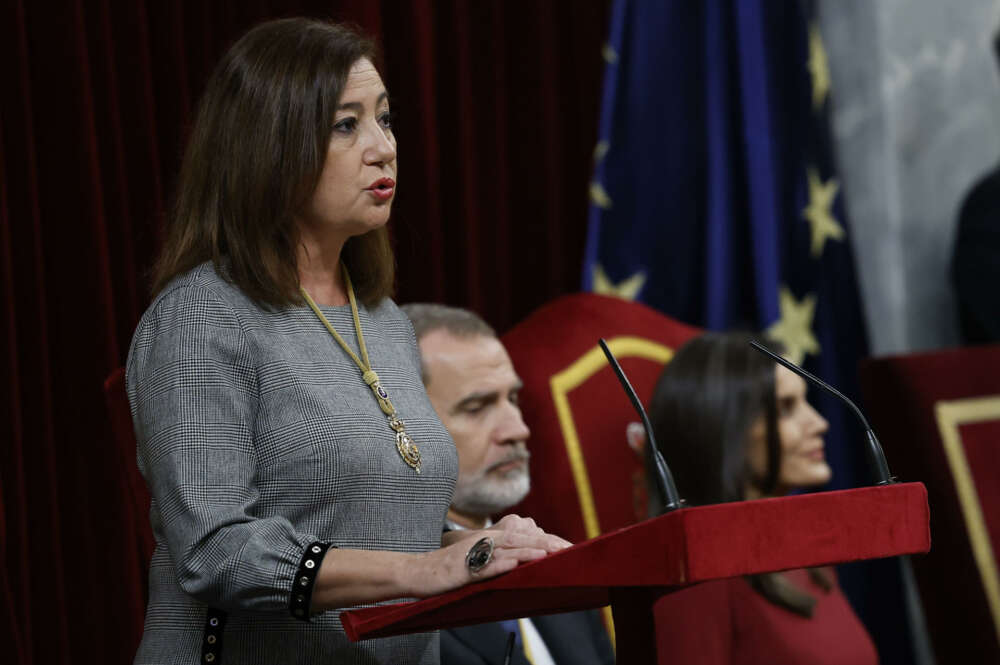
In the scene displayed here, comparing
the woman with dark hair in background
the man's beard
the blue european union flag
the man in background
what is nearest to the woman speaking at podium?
the man in background

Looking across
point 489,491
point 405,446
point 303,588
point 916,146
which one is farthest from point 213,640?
point 916,146

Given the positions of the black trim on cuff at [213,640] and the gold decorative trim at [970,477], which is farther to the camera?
the gold decorative trim at [970,477]

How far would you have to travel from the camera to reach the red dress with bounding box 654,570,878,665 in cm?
240

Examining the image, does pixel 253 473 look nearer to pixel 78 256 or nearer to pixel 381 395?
pixel 381 395

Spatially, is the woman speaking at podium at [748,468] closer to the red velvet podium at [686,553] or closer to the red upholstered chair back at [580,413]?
the red upholstered chair back at [580,413]

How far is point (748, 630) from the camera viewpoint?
2535 mm

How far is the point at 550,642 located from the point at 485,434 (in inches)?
15.7

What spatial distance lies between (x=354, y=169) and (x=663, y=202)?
2.05m

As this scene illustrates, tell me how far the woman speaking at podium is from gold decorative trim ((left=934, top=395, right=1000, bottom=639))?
0.37 m

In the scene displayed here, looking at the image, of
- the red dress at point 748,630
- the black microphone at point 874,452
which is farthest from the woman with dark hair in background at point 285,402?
the red dress at point 748,630

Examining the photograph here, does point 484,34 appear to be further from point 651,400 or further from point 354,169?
point 354,169

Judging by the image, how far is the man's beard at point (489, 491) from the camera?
95.7 inches

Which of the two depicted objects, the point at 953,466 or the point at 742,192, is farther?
the point at 742,192

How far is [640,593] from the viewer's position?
1377mm
